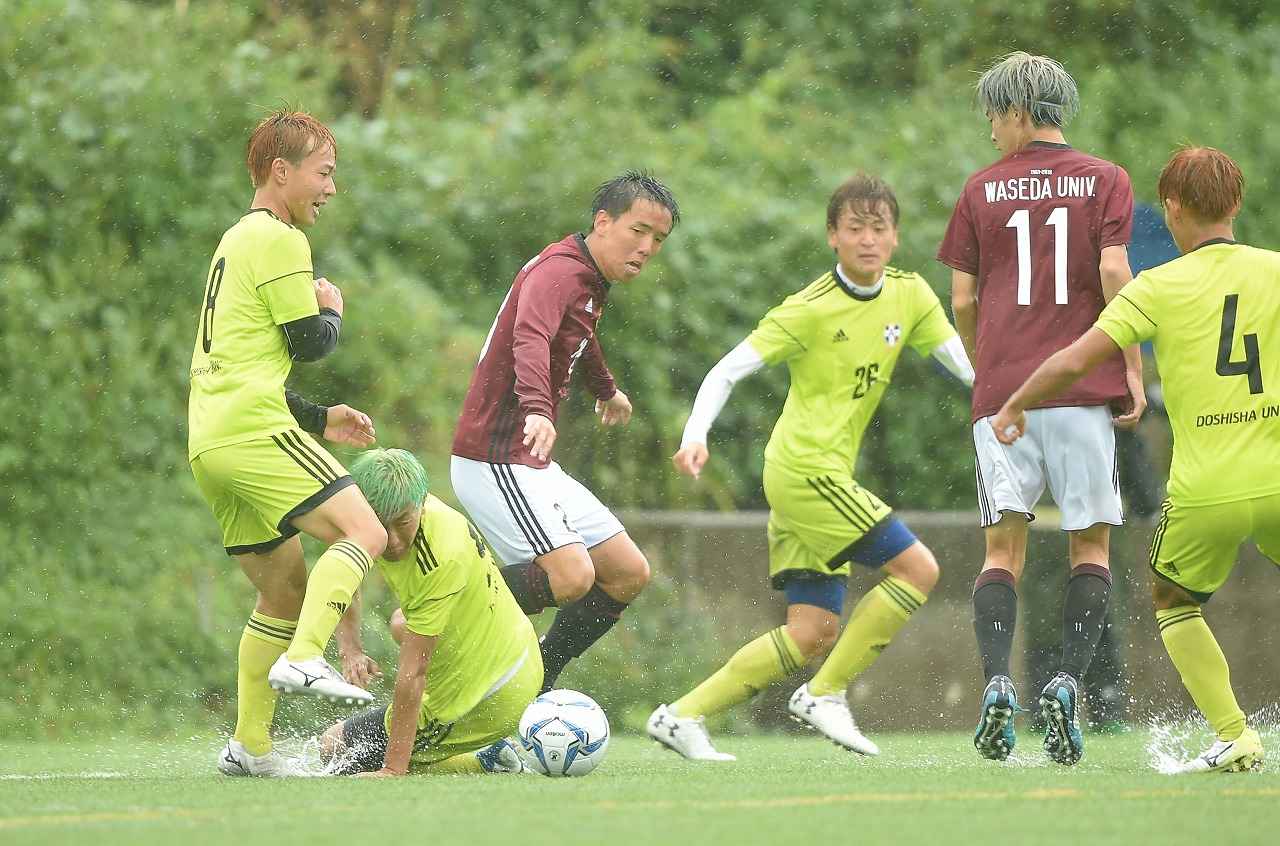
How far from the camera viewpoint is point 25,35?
9.10m

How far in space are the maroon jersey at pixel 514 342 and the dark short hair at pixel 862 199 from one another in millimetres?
893

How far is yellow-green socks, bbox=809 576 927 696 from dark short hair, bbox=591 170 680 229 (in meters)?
1.55

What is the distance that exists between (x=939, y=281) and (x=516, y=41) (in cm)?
467

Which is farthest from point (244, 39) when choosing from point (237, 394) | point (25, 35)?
point (237, 394)

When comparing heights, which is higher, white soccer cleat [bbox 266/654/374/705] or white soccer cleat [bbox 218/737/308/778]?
white soccer cleat [bbox 266/654/374/705]

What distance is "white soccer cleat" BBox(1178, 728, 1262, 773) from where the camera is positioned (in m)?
5.38

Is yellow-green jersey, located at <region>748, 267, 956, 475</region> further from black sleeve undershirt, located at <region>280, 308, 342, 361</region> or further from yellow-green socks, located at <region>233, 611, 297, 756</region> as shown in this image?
yellow-green socks, located at <region>233, 611, 297, 756</region>

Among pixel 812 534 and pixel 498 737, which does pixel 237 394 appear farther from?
pixel 812 534

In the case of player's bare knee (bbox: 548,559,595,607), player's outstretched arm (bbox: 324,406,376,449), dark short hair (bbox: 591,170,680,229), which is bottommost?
player's bare knee (bbox: 548,559,595,607)

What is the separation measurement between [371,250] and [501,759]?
430cm

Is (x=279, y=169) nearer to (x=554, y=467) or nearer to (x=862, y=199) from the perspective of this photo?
(x=554, y=467)

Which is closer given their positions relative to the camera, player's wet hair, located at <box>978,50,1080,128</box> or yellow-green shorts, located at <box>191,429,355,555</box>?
yellow-green shorts, located at <box>191,429,355,555</box>

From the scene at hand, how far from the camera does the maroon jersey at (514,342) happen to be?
6297 millimetres

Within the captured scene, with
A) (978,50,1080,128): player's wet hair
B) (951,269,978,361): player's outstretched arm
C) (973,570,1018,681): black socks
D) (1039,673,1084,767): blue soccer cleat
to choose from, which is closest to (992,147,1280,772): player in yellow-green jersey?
(1039,673,1084,767): blue soccer cleat
